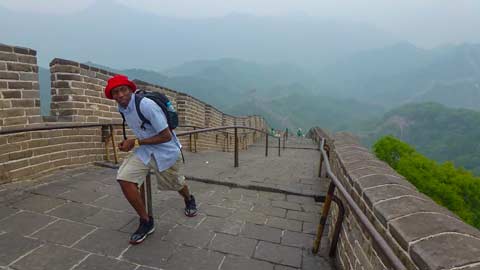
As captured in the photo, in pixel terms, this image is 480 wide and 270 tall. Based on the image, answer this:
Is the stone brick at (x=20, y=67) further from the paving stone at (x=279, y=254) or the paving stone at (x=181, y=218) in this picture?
the paving stone at (x=279, y=254)

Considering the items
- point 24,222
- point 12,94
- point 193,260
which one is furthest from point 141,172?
point 12,94

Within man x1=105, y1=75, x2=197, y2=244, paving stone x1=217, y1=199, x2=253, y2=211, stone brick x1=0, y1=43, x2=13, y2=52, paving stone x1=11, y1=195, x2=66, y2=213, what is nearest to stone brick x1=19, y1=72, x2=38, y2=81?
stone brick x1=0, y1=43, x2=13, y2=52

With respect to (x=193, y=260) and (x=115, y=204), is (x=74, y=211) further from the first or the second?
(x=193, y=260)

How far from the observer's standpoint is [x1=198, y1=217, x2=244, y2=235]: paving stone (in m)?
2.93

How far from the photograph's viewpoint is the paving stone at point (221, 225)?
293 centimetres

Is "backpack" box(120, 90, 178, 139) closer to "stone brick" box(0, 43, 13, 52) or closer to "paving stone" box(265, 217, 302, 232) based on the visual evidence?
"paving stone" box(265, 217, 302, 232)

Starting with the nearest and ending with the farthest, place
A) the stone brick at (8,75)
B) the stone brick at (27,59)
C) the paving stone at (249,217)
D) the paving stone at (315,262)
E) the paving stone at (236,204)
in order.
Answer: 1. the paving stone at (315,262)
2. the paving stone at (249,217)
3. the paving stone at (236,204)
4. the stone brick at (8,75)
5. the stone brick at (27,59)

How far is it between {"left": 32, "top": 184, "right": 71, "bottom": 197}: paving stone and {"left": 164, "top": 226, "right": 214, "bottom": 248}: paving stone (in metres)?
1.73

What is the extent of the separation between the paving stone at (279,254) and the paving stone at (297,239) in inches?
3.8

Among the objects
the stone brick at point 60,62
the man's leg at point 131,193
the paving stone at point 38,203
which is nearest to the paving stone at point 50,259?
the man's leg at point 131,193

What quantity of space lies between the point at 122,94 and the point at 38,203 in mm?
1816

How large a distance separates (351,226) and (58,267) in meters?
2.22

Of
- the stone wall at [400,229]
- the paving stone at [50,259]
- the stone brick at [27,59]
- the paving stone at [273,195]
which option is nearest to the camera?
the stone wall at [400,229]

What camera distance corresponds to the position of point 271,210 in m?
3.58
